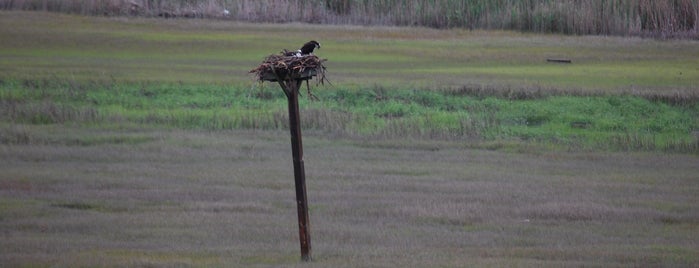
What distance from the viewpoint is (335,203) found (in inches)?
554

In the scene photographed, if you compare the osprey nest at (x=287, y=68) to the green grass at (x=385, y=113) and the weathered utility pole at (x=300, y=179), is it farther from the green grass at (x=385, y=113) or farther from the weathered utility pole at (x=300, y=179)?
the green grass at (x=385, y=113)

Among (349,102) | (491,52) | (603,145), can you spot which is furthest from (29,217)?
(491,52)

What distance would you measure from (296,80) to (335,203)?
13.1 ft

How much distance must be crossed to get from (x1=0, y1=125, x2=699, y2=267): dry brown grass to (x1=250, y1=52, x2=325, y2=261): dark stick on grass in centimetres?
34

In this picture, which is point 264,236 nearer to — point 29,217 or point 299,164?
point 299,164

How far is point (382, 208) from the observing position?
539 inches

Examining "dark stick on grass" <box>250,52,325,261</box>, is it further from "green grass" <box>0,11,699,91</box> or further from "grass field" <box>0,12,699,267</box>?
"green grass" <box>0,11,699,91</box>

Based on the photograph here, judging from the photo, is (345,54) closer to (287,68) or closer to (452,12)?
(452,12)

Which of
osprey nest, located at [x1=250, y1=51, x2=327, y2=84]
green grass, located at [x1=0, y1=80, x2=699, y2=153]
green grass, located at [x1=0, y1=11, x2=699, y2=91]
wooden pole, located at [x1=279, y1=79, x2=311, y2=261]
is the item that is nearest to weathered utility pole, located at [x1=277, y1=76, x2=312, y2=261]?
wooden pole, located at [x1=279, y1=79, x2=311, y2=261]

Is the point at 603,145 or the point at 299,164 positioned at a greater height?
the point at 299,164

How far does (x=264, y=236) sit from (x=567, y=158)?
26.4 ft

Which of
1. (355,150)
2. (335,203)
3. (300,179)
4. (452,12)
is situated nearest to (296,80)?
(300,179)

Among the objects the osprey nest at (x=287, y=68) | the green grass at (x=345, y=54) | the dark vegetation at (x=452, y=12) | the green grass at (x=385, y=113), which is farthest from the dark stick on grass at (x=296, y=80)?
the dark vegetation at (x=452, y=12)

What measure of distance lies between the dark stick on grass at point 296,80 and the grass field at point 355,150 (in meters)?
0.38
